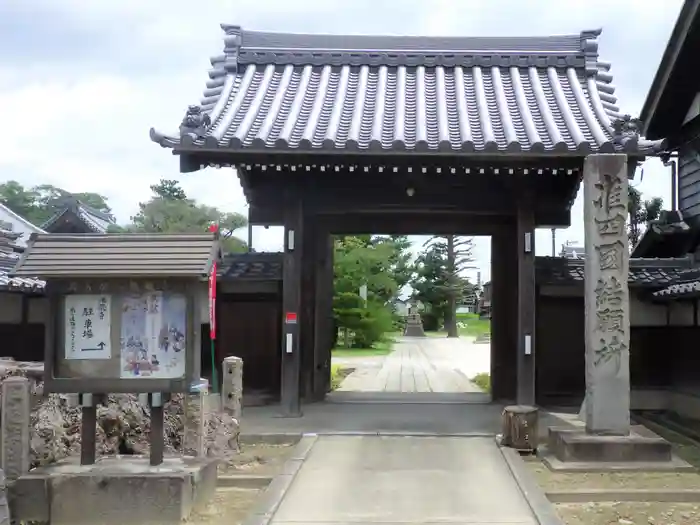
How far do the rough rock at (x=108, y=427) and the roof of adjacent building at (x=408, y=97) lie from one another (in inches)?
143

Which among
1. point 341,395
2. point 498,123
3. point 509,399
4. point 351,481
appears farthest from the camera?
point 341,395

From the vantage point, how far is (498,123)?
11547 mm

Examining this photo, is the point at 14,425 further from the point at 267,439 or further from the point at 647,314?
the point at 647,314

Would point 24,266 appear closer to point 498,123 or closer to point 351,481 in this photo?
point 351,481

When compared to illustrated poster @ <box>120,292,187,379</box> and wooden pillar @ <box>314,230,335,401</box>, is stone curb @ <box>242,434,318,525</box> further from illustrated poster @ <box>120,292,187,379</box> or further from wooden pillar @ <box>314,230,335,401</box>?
wooden pillar @ <box>314,230,335,401</box>

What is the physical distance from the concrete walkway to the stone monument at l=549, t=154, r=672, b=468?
125cm

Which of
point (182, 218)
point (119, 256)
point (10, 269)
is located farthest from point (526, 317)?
point (182, 218)

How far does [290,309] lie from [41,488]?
515cm

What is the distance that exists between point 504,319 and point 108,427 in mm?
7143

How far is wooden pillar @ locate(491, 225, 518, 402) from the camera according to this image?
41.0 feet

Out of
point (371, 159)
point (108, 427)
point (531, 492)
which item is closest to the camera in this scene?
point (531, 492)

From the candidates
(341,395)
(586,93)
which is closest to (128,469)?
(341,395)

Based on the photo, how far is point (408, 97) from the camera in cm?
1296

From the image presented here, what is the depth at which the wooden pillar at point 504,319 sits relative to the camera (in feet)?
41.0
